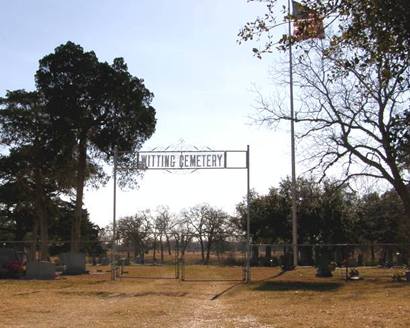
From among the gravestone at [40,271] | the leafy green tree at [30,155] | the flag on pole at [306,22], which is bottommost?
the gravestone at [40,271]

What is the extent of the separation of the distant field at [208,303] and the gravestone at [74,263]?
33.0 ft

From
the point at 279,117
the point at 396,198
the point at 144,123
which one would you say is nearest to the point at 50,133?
the point at 144,123

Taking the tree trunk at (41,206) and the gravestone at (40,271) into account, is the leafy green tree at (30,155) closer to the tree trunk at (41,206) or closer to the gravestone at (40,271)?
the tree trunk at (41,206)

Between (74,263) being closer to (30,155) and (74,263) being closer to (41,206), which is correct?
(30,155)

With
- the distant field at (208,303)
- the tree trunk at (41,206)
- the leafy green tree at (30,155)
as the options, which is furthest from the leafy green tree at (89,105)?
the distant field at (208,303)

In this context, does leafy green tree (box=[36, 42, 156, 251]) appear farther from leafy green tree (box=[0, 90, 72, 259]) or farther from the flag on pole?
the flag on pole

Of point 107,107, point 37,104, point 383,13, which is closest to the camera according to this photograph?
point 383,13

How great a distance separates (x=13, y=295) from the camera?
73.8 feet

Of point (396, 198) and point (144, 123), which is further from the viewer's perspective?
point (396, 198)

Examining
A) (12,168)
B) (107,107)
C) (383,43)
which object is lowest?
(383,43)

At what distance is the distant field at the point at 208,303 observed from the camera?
578 inches

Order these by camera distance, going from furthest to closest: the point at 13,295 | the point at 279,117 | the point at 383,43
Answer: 1. the point at 279,117
2. the point at 13,295
3. the point at 383,43

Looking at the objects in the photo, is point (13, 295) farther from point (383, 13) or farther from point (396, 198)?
point (396, 198)

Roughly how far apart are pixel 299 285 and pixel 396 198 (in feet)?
79.3
